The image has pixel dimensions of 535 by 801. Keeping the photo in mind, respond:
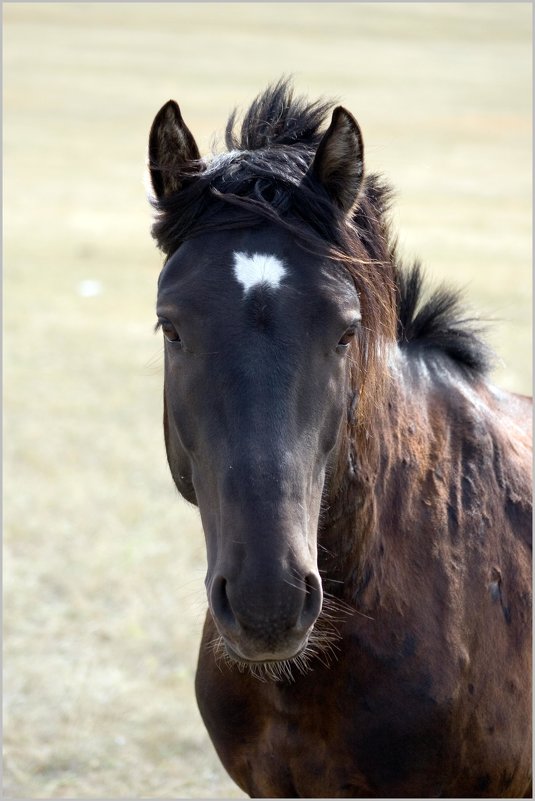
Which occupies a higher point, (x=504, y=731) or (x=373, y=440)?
(x=373, y=440)

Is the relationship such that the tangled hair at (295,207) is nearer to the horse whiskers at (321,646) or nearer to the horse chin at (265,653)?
the horse whiskers at (321,646)

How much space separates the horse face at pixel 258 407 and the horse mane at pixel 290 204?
6cm

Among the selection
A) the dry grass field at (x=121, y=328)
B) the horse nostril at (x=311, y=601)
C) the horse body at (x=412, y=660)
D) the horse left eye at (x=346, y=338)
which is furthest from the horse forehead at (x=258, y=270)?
the dry grass field at (x=121, y=328)

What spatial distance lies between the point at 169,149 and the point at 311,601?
1.38 m

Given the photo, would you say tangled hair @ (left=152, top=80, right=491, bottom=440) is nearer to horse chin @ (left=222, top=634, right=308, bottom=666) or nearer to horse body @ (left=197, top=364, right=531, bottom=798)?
horse body @ (left=197, top=364, right=531, bottom=798)

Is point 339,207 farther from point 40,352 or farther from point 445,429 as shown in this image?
point 40,352

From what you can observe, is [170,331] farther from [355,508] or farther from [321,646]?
[321,646]

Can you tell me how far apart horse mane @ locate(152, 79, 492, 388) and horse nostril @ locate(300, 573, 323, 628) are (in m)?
0.68

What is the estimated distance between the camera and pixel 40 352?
12.4m

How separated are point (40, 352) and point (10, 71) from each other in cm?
3160

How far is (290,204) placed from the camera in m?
2.73

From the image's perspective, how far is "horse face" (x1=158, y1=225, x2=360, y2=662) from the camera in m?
2.30

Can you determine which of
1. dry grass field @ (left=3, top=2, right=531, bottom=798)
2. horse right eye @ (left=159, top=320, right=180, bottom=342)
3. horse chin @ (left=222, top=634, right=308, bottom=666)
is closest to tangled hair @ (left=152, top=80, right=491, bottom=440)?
horse right eye @ (left=159, top=320, right=180, bottom=342)

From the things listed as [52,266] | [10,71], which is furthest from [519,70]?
[52,266]
